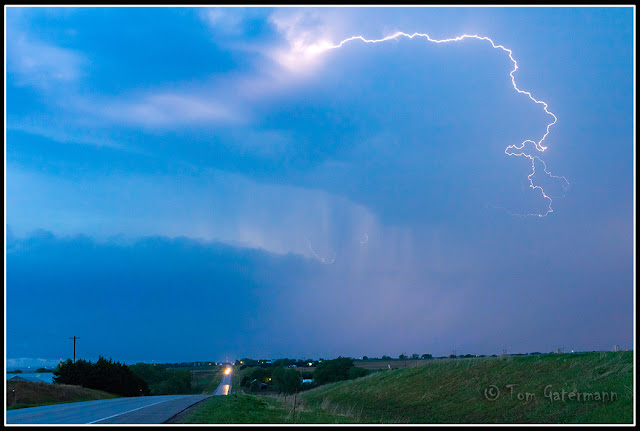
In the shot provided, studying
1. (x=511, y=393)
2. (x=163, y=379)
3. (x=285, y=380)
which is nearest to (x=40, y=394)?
(x=511, y=393)

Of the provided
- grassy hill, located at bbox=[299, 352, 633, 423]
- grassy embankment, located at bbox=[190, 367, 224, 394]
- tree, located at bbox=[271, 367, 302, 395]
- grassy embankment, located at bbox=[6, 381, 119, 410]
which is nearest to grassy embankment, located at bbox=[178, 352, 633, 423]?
grassy hill, located at bbox=[299, 352, 633, 423]

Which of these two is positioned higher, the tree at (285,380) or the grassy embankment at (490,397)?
the grassy embankment at (490,397)

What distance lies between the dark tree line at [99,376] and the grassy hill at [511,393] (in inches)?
1572

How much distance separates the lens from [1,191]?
54.2 ft

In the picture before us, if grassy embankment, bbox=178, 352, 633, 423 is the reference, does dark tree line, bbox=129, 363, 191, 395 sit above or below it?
below

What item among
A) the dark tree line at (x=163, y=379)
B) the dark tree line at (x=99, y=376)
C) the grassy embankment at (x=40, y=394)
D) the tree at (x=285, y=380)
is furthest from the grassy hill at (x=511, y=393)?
the dark tree line at (x=163, y=379)

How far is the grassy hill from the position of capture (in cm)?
2391

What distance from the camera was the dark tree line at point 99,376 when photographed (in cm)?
6931

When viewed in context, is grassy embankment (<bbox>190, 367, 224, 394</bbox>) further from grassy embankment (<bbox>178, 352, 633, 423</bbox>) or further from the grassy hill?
grassy embankment (<bbox>178, 352, 633, 423</bbox>)

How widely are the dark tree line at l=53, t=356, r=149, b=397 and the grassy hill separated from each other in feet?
131

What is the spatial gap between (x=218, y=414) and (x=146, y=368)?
105592mm

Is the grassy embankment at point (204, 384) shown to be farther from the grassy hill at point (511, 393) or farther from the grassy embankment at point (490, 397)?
the grassy embankment at point (490, 397)

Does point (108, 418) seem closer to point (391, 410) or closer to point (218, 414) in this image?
point (218, 414)

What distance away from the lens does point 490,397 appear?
3131 cm
